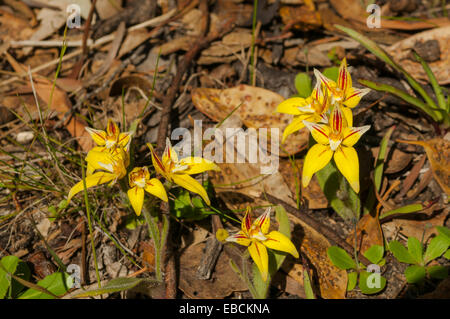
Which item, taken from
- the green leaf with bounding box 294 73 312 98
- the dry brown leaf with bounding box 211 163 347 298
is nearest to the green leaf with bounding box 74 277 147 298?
the dry brown leaf with bounding box 211 163 347 298

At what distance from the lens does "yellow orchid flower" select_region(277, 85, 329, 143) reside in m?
2.37

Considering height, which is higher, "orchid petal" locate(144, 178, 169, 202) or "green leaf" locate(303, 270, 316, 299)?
"orchid petal" locate(144, 178, 169, 202)

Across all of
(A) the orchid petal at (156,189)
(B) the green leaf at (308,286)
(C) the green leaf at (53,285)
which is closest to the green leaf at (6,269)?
Result: (C) the green leaf at (53,285)

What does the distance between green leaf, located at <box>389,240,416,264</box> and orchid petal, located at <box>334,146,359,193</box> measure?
0.65 meters

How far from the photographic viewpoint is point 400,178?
3.08 metres

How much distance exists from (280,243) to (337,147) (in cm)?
61

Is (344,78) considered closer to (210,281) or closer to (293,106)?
(293,106)

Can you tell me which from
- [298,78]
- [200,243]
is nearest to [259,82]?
[298,78]

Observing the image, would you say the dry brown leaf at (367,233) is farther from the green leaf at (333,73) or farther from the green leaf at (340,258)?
the green leaf at (333,73)

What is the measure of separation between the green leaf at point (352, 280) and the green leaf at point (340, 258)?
0.04 m

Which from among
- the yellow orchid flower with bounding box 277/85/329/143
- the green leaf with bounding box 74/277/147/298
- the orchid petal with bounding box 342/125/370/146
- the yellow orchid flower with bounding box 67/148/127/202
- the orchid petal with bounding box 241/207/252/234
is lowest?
the green leaf with bounding box 74/277/147/298

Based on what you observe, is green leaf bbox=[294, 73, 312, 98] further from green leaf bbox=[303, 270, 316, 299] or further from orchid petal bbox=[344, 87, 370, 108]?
green leaf bbox=[303, 270, 316, 299]

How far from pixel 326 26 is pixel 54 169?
2.58 metres

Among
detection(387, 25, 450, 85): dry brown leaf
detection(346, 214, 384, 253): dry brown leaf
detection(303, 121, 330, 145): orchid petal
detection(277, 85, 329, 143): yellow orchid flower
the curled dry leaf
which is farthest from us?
detection(387, 25, 450, 85): dry brown leaf
